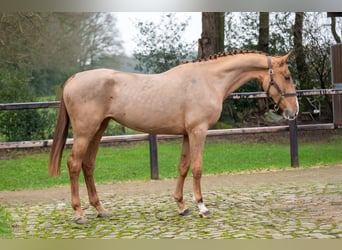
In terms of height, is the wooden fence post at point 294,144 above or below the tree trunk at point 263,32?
below

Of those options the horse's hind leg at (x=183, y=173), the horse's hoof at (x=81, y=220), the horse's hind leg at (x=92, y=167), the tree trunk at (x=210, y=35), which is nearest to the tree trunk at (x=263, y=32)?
the tree trunk at (x=210, y=35)

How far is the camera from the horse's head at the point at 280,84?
360 cm

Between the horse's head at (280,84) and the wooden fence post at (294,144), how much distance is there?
5.48 feet

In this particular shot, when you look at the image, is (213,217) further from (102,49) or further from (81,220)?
(102,49)

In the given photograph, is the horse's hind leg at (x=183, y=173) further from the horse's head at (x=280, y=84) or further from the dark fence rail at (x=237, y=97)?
the dark fence rail at (x=237, y=97)

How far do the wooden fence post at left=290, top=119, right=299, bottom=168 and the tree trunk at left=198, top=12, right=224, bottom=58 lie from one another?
3.56ft

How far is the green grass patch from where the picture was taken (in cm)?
334

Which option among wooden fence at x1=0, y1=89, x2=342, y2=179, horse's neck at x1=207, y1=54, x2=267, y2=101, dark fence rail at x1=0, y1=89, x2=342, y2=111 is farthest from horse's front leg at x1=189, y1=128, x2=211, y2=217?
wooden fence at x1=0, y1=89, x2=342, y2=179

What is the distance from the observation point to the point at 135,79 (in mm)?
3594

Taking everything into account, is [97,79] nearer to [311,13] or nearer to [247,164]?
[247,164]

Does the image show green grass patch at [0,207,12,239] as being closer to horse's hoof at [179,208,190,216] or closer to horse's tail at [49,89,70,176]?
horse's tail at [49,89,70,176]

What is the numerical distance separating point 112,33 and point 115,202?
6.39 ft

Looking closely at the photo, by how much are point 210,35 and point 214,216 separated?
7.27ft

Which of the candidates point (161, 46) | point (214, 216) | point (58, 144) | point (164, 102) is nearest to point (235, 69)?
point (164, 102)
